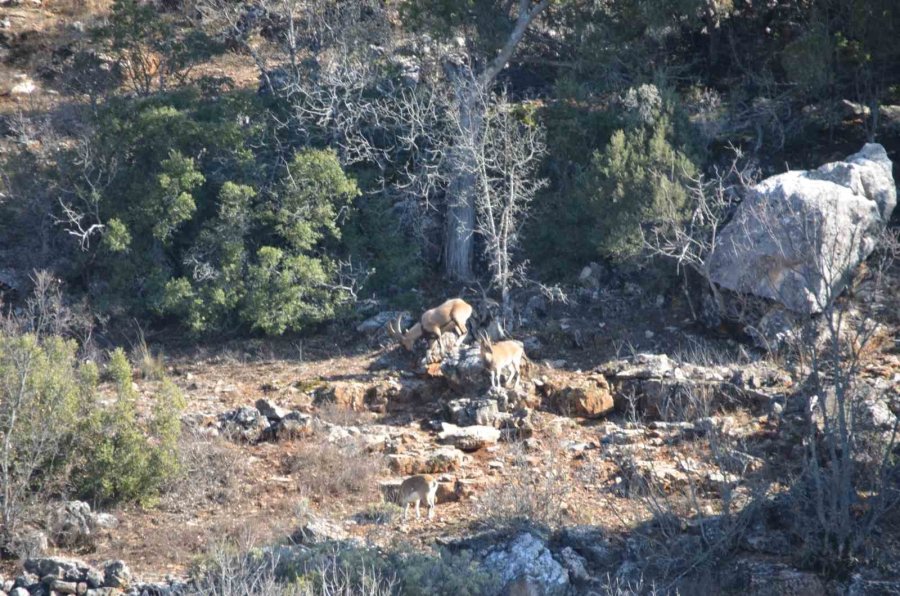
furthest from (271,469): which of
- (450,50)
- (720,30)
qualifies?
(720,30)

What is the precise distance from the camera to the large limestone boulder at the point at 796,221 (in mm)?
17500

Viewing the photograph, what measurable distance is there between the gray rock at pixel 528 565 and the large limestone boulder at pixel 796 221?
713 cm

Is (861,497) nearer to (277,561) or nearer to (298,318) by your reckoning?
(277,561)

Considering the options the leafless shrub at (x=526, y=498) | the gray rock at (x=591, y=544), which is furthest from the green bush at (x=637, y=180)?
the gray rock at (x=591, y=544)

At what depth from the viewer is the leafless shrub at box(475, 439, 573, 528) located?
12688 mm

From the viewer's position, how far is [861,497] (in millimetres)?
12750

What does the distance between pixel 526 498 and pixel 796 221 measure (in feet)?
22.4

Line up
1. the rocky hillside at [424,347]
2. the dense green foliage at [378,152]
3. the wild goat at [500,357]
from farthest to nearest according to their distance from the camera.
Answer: the dense green foliage at [378,152], the wild goat at [500,357], the rocky hillside at [424,347]

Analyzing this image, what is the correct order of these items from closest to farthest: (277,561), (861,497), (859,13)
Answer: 1. (277,561)
2. (861,497)
3. (859,13)

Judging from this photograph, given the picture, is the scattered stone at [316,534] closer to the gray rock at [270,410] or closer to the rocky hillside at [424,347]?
the rocky hillside at [424,347]

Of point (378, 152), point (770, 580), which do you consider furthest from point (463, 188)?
point (770, 580)

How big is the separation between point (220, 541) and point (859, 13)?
15395 millimetres

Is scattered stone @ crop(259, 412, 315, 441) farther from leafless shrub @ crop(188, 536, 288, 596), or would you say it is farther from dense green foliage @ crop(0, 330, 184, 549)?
leafless shrub @ crop(188, 536, 288, 596)

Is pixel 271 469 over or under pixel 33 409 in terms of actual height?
under
